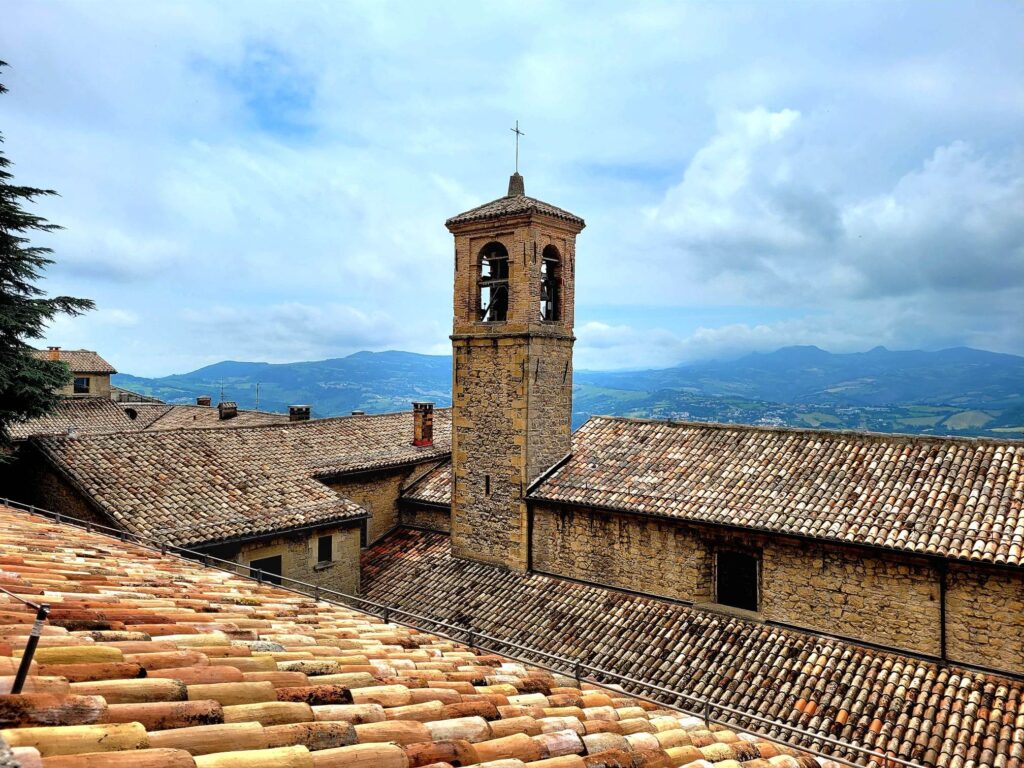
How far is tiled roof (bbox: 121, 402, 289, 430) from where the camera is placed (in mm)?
34750

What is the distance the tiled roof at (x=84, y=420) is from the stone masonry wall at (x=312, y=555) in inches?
685

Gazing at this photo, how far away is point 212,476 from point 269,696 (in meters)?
15.3

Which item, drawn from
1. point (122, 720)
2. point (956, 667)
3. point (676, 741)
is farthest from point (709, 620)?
point (122, 720)

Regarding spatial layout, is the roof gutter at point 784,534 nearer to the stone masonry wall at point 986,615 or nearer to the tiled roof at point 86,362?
the stone masonry wall at point 986,615

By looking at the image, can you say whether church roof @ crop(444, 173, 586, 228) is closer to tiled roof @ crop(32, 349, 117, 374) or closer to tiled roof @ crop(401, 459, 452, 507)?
tiled roof @ crop(401, 459, 452, 507)

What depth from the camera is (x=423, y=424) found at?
25.2 m

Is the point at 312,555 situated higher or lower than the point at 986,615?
lower

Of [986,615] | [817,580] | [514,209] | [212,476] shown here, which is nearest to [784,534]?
[817,580]

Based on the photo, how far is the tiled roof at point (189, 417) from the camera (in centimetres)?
3475

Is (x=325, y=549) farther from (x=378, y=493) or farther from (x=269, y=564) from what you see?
(x=378, y=493)

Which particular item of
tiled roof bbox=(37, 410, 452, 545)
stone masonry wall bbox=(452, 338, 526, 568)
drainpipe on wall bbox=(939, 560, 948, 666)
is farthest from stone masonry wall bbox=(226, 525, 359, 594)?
drainpipe on wall bbox=(939, 560, 948, 666)

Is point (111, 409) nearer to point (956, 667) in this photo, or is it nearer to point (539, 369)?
point (539, 369)

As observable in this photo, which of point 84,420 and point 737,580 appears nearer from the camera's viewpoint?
point 737,580

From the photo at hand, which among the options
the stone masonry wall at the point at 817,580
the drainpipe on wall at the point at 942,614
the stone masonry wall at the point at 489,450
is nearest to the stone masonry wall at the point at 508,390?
the stone masonry wall at the point at 489,450
